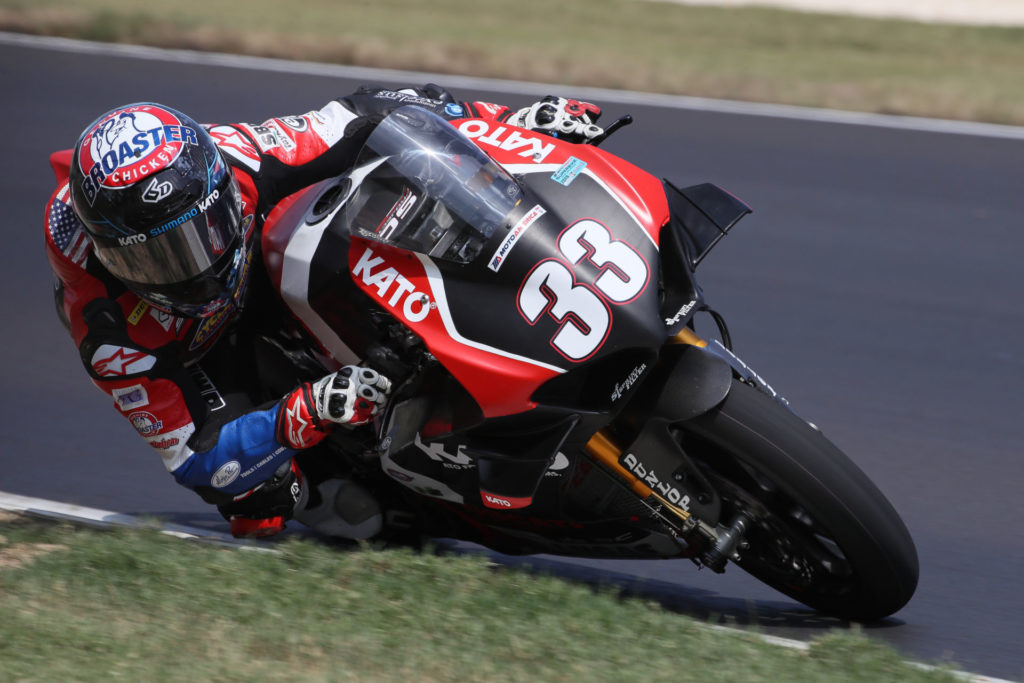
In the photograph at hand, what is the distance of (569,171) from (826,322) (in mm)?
3208

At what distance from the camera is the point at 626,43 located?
37.3 feet

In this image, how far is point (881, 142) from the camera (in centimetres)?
877

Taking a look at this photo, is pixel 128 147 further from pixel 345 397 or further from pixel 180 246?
pixel 345 397

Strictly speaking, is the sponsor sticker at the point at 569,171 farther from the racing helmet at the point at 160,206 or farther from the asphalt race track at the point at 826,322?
the asphalt race track at the point at 826,322

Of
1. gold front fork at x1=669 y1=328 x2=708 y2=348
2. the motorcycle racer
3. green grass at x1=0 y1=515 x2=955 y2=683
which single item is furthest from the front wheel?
the motorcycle racer

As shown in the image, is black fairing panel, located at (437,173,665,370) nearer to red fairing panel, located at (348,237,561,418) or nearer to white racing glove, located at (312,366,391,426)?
red fairing panel, located at (348,237,561,418)

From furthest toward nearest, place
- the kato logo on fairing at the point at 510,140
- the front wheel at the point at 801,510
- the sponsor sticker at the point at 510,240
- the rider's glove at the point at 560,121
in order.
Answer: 1. the rider's glove at the point at 560,121
2. the kato logo on fairing at the point at 510,140
3. the front wheel at the point at 801,510
4. the sponsor sticker at the point at 510,240

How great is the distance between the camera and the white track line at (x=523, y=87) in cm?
915

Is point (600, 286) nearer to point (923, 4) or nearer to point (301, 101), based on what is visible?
point (301, 101)

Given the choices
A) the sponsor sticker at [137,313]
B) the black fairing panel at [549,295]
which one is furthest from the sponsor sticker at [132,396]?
the black fairing panel at [549,295]

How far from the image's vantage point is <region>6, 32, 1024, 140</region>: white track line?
9148 mm

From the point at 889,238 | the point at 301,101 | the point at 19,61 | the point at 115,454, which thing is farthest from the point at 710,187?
the point at 19,61

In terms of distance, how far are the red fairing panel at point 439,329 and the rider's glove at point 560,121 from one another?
0.92 meters

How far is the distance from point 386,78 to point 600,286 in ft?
25.0
